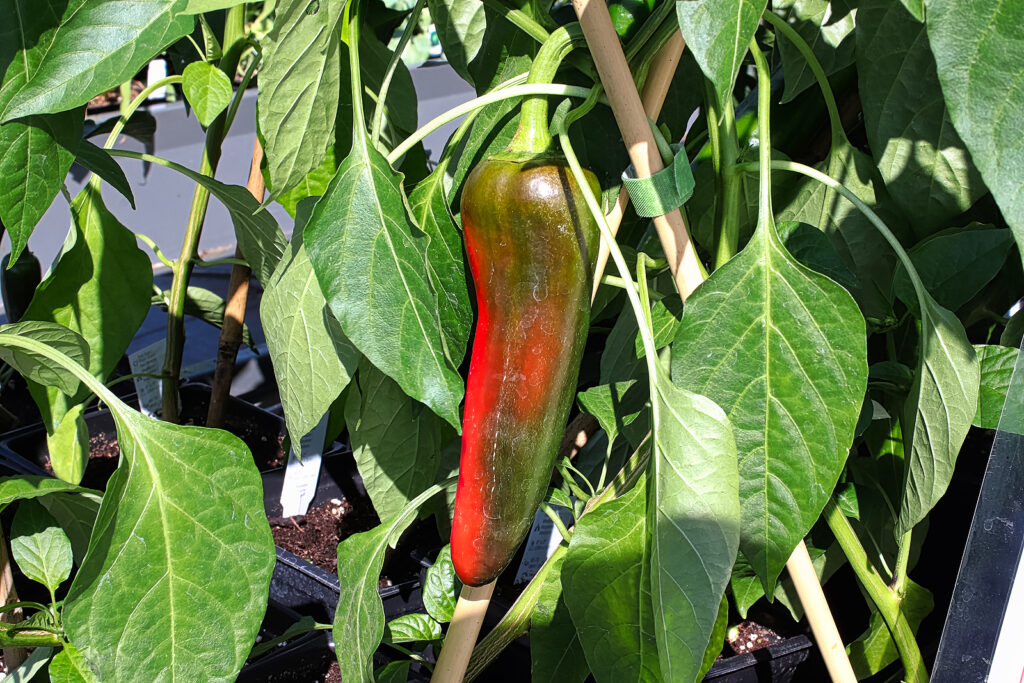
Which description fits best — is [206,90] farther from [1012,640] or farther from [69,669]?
[1012,640]

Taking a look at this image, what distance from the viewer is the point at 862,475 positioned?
0.62 metres

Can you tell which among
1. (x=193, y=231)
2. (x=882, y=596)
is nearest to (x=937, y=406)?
(x=882, y=596)

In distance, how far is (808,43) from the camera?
19.7 inches

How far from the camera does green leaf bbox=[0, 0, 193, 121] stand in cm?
37

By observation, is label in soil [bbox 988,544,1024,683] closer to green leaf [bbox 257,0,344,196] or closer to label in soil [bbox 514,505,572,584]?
green leaf [bbox 257,0,344,196]

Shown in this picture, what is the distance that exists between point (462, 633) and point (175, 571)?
149 millimetres

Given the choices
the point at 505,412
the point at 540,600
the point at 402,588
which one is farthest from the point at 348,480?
the point at 505,412

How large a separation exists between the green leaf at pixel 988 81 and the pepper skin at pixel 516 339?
148 mm

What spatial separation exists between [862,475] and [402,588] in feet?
1.39

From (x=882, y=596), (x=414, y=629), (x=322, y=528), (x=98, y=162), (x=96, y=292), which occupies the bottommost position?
(x=322, y=528)

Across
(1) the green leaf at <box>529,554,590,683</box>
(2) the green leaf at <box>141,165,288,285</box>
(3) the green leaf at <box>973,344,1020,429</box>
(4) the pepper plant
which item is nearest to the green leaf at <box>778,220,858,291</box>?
(4) the pepper plant

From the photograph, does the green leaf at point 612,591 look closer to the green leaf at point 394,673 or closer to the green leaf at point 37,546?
the green leaf at point 394,673

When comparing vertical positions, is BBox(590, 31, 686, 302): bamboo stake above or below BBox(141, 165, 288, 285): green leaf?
above

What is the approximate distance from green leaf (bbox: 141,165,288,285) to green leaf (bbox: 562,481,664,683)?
0.28 metres
